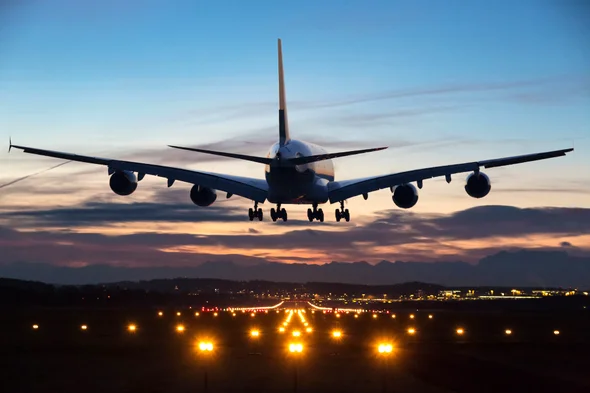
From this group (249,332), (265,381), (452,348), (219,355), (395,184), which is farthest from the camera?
(249,332)

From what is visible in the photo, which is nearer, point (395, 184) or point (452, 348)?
point (452, 348)

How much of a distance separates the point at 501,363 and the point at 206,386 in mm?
20004

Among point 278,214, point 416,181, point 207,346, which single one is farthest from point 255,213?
point 207,346

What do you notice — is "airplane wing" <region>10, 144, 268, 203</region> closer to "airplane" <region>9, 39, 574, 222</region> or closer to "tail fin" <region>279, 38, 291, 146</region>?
"airplane" <region>9, 39, 574, 222</region>

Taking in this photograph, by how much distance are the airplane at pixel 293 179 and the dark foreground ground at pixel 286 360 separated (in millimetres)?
11355

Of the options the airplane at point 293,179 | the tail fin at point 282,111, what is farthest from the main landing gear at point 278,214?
the tail fin at point 282,111

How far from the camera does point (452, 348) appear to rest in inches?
2242

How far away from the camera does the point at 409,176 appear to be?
6144cm

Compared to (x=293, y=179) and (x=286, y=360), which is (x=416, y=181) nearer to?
(x=293, y=179)

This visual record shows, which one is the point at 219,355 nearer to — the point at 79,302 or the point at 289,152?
the point at 289,152

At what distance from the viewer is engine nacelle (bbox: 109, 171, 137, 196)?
2272 inches

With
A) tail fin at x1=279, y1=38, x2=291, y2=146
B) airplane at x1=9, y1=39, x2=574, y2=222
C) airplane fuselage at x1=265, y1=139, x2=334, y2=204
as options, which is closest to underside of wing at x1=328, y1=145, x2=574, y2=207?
airplane at x1=9, y1=39, x2=574, y2=222

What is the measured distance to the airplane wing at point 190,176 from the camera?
183 ft

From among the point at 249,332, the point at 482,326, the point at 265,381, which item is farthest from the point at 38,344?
the point at 482,326
